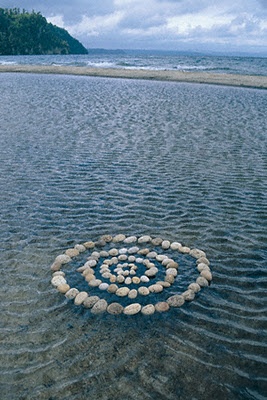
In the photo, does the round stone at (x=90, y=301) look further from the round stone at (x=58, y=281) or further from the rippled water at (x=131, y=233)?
the round stone at (x=58, y=281)

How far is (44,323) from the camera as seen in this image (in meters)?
5.52

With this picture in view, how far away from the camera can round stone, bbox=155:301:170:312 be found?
227 inches

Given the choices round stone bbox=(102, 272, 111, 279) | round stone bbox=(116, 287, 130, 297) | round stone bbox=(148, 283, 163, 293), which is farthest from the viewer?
round stone bbox=(102, 272, 111, 279)

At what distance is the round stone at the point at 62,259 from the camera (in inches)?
283

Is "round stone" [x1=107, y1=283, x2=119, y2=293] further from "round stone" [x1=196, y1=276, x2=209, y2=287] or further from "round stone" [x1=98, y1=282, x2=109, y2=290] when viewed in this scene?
"round stone" [x1=196, y1=276, x2=209, y2=287]

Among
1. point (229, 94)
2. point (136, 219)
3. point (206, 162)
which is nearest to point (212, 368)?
point (136, 219)

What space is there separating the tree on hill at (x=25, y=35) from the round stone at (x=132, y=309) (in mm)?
165389

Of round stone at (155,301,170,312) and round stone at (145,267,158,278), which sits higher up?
round stone at (145,267,158,278)

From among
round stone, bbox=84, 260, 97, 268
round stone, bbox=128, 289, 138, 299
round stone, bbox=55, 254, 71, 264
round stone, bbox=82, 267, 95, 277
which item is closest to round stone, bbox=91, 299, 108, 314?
round stone, bbox=128, 289, 138, 299

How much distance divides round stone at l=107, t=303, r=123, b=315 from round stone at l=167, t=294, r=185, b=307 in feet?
2.90

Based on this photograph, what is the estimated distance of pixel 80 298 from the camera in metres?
6.03

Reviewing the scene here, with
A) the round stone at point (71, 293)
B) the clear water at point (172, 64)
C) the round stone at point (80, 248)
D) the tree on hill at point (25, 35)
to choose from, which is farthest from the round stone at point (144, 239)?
the tree on hill at point (25, 35)

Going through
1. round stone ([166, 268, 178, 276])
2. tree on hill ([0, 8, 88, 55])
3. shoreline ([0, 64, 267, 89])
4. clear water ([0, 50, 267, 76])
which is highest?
tree on hill ([0, 8, 88, 55])

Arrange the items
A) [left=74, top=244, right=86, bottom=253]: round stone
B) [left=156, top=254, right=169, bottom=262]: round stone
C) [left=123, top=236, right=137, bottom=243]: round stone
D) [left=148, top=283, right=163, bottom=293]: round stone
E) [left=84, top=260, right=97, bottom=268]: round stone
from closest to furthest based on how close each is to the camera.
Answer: [left=148, top=283, right=163, bottom=293]: round stone
[left=84, top=260, right=97, bottom=268]: round stone
[left=156, top=254, right=169, bottom=262]: round stone
[left=74, top=244, right=86, bottom=253]: round stone
[left=123, top=236, right=137, bottom=243]: round stone
